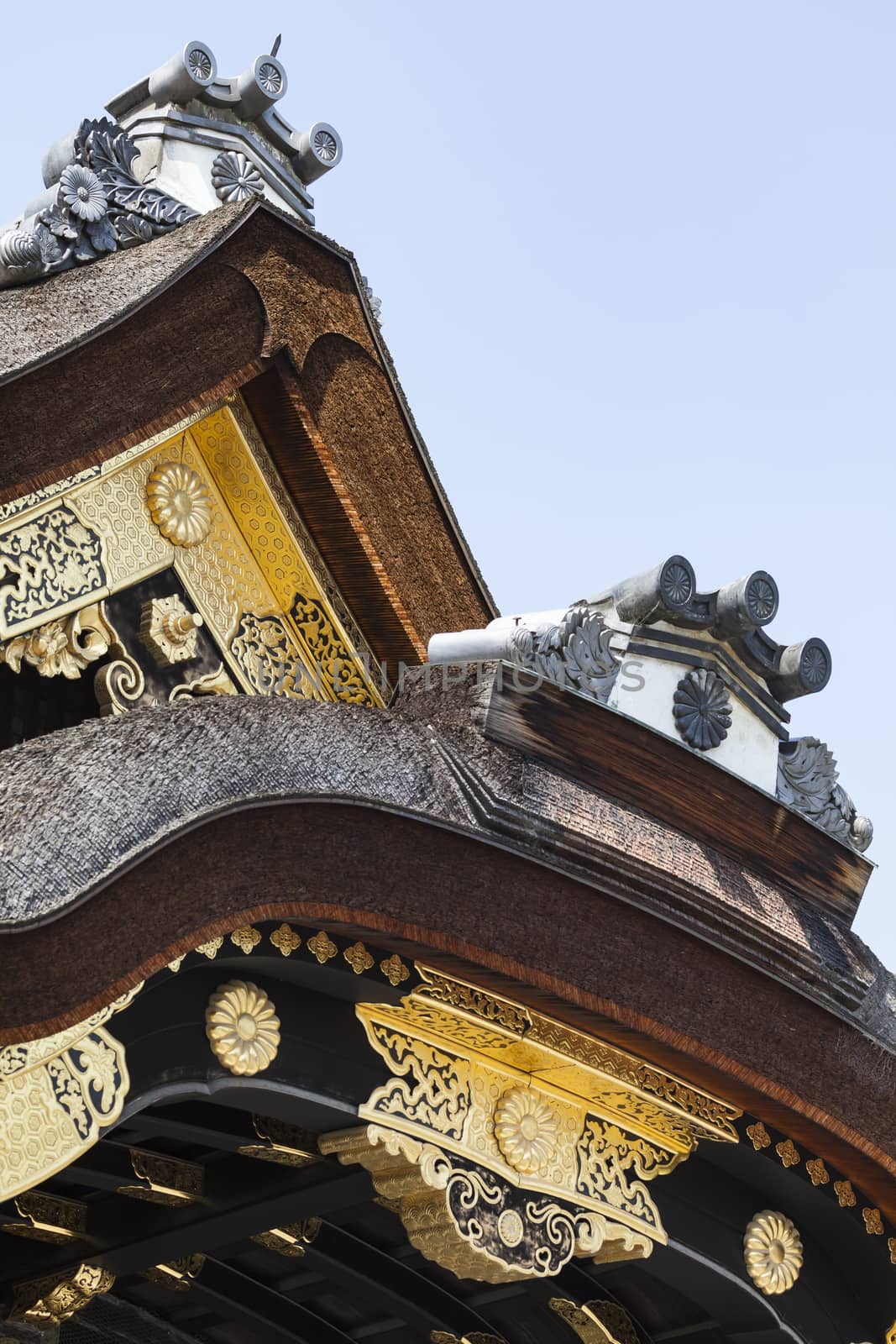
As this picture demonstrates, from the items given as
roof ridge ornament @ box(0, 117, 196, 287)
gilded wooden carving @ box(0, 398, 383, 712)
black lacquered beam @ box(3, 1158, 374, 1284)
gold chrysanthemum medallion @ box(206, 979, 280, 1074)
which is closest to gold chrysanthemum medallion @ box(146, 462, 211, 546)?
gilded wooden carving @ box(0, 398, 383, 712)

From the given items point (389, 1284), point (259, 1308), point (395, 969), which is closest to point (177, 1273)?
point (259, 1308)

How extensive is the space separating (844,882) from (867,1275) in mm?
1535

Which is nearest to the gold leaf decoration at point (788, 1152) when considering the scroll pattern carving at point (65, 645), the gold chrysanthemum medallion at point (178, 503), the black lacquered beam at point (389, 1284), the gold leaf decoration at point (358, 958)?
the black lacquered beam at point (389, 1284)

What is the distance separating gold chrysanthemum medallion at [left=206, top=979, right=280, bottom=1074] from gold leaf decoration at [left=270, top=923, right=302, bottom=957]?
0.18 metres

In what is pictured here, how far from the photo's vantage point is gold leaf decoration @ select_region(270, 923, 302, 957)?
512cm

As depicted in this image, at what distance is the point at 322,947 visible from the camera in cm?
523

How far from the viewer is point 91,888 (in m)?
4.22

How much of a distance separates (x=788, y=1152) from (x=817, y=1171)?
0.51ft

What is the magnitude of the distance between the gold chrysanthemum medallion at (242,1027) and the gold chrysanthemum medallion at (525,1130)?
891 mm

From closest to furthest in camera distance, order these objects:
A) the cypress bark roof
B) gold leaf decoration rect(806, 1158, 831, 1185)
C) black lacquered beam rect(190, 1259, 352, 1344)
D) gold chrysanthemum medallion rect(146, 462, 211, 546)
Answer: the cypress bark roof → gold leaf decoration rect(806, 1158, 831, 1185) → gold chrysanthemum medallion rect(146, 462, 211, 546) → black lacquered beam rect(190, 1259, 352, 1344)

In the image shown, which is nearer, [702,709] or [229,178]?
[702,709]

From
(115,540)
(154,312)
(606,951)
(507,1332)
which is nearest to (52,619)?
(115,540)

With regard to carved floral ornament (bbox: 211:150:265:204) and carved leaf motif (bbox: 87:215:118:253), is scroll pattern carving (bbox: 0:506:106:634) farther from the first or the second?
carved floral ornament (bbox: 211:150:265:204)

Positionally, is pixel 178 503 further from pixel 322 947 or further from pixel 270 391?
pixel 322 947
